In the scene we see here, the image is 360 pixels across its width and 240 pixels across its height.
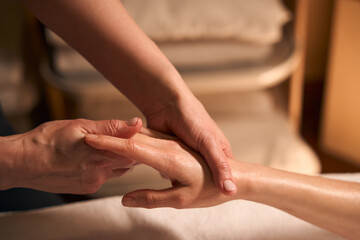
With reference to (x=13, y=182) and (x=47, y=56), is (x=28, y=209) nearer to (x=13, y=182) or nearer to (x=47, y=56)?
(x=13, y=182)

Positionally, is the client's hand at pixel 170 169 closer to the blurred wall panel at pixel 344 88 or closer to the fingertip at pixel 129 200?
the fingertip at pixel 129 200

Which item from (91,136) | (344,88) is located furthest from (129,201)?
(344,88)

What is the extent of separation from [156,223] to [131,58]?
29cm

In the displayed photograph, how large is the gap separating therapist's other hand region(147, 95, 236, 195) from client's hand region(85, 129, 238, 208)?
2cm

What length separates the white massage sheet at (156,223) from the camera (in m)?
0.74

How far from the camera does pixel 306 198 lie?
27.9 inches

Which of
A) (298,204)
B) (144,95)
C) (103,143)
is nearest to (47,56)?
(144,95)

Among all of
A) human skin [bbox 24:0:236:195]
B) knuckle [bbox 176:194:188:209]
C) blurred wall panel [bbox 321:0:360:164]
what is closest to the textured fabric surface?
blurred wall panel [bbox 321:0:360:164]

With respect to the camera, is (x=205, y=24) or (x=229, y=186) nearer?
(x=229, y=186)

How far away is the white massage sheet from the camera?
74 cm

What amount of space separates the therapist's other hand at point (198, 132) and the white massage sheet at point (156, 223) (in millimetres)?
115

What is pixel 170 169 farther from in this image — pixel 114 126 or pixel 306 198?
pixel 306 198

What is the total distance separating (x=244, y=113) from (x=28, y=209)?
2.30 feet

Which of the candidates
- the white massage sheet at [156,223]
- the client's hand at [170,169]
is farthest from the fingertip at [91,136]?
the white massage sheet at [156,223]
